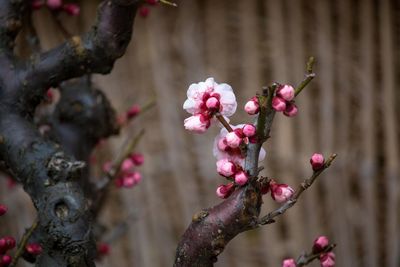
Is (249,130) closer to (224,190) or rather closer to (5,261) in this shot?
(224,190)

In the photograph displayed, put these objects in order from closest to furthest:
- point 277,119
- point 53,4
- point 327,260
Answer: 1. point 327,260
2. point 53,4
3. point 277,119

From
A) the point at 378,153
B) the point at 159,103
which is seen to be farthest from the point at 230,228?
the point at 378,153

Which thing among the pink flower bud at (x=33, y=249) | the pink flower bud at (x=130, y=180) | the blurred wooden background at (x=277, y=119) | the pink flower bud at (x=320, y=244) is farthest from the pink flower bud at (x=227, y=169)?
the blurred wooden background at (x=277, y=119)

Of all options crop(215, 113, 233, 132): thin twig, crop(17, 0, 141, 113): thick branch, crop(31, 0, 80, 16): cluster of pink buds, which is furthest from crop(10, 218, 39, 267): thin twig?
crop(31, 0, 80, 16): cluster of pink buds

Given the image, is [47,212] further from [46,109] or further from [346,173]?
[346,173]

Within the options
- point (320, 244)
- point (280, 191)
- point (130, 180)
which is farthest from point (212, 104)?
point (130, 180)

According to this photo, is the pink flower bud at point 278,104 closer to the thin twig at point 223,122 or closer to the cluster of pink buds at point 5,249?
the thin twig at point 223,122
